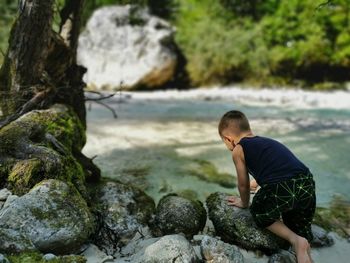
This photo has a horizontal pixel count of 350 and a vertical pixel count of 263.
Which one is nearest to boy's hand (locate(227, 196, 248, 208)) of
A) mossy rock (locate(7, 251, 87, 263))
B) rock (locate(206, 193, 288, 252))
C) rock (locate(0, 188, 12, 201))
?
rock (locate(206, 193, 288, 252))

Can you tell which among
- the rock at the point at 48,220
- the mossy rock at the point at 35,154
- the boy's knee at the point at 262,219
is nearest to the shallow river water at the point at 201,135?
the boy's knee at the point at 262,219

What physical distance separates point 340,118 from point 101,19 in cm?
1205

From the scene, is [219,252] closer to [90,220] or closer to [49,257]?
[90,220]

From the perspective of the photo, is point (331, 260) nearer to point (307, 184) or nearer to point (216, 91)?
point (307, 184)

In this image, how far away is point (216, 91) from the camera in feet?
51.0

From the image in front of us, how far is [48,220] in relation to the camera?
2951 millimetres

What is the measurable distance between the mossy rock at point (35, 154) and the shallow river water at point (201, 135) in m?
1.42

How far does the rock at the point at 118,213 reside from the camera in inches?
136

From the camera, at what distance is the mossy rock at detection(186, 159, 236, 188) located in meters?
5.55

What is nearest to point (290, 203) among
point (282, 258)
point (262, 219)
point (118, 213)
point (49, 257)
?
point (262, 219)

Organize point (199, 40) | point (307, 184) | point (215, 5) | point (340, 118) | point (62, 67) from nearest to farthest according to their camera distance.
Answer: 1. point (307, 184)
2. point (62, 67)
3. point (340, 118)
4. point (199, 40)
5. point (215, 5)

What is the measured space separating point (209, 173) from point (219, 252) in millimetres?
2940

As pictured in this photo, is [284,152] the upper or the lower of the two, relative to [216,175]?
upper

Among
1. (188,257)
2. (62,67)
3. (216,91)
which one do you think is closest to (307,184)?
(188,257)
